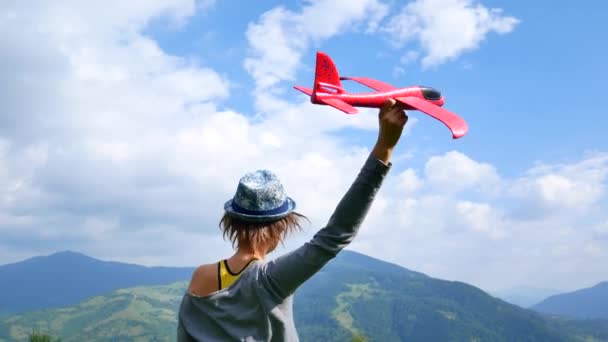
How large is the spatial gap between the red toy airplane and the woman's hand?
38 centimetres

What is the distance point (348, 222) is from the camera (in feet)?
8.96

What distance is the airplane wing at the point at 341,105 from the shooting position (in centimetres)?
517

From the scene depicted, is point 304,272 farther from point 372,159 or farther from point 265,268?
point 372,159

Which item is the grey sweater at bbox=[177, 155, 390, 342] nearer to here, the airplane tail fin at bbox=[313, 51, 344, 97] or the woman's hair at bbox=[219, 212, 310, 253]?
the woman's hair at bbox=[219, 212, 310, 253]

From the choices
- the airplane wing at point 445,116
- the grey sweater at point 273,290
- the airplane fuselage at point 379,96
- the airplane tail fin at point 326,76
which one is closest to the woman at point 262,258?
the grey sweater at point 273,290

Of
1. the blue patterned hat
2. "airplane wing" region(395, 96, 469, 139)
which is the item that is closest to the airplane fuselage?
"airplane wing" region(395, 96, 469, 139)

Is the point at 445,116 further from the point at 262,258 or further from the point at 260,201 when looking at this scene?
the point at 262,258

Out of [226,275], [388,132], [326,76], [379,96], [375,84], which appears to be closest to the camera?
[388,132]

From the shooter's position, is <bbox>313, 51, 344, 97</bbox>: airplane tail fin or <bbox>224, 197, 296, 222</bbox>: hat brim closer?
<bbox>224, 197, 296, 222</bbox>: hat brim

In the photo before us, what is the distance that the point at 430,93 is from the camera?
5191 millimetres

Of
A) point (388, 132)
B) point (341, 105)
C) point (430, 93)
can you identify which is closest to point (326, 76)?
point (341, 105)

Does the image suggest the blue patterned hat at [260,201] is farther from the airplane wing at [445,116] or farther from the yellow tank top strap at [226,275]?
the airplane wing at [445,116]

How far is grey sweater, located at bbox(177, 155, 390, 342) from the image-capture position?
2680 mm

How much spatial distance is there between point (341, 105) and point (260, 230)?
2579 millimetres
